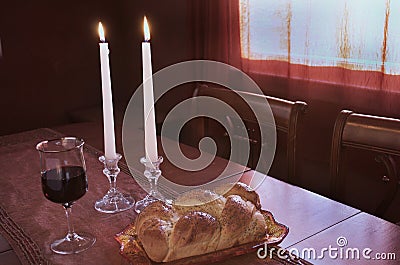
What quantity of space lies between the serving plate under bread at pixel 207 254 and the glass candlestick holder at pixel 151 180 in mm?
167

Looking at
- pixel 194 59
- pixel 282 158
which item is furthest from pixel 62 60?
pixel 282 158

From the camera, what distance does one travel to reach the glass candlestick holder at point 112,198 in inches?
46.1

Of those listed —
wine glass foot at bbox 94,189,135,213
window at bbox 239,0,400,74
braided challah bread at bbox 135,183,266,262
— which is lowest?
wine glass foot at bbox 94,189,135,213

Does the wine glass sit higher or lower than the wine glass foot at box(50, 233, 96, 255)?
higher

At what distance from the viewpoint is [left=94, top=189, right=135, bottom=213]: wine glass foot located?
47.8 inches

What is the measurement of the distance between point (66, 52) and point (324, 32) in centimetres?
225

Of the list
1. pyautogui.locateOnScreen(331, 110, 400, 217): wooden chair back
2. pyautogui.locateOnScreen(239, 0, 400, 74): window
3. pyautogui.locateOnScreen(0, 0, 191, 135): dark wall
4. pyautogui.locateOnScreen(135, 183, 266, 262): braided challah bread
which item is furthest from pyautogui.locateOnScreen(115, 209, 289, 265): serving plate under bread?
pyautogui.locateOnScreen(0, 0, 191, 135): dark wall

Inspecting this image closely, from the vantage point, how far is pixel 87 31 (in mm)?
→ 3818

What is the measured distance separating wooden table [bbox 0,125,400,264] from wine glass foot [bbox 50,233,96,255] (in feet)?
0.05

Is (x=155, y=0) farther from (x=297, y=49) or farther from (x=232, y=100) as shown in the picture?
(x=232, y=100)

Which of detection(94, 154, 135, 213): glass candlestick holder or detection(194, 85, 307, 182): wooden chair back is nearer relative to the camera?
detection(94, 154, 135, 213): glass candlestick holder

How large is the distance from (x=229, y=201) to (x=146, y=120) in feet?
0.94

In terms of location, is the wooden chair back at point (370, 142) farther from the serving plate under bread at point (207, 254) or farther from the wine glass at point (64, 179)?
the wine glass at point (64, 179)

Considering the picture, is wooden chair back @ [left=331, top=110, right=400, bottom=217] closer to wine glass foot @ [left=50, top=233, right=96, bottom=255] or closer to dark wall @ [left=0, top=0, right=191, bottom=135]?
wine glass foot @ [left=50, top=233, right=96, bottom=255]
